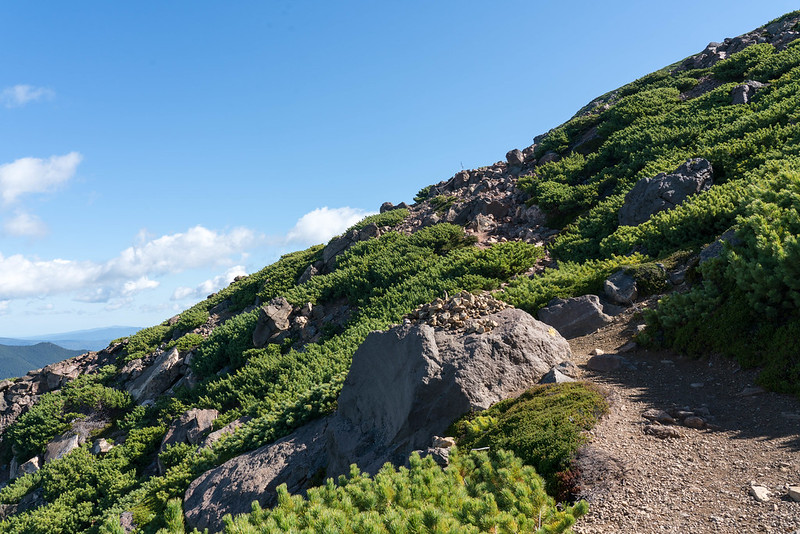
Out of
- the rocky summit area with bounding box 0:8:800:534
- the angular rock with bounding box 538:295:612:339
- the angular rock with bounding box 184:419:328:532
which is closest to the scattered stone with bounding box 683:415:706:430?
the rocky summit area with bounding box 0:8:800:534

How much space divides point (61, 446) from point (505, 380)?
1741 centimetres

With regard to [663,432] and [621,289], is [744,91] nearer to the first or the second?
[621,289]

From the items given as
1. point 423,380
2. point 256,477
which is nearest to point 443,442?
point 423,380

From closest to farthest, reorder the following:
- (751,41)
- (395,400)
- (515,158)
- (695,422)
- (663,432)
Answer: (663,432)
(695,422)
(395,400)
(515,158)
(751,41)

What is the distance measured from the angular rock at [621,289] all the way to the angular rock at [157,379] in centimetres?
1669

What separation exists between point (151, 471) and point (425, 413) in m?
11.0

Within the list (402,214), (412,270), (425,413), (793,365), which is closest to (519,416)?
(425,413)

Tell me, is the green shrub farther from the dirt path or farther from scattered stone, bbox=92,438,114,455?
scattered stone, bbox=92,438,114,455

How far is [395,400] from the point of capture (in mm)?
8922

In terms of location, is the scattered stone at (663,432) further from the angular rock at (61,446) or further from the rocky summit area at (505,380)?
the angular rock at (61,446)

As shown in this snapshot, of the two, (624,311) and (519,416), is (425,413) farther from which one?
(624,311)

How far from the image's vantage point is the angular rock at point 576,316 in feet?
36.8

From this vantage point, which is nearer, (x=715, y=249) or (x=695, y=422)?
(x=695, y=422)

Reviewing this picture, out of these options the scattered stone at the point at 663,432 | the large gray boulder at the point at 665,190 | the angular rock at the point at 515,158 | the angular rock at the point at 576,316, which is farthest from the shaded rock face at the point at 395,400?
the angular rock at the point at 515,158
